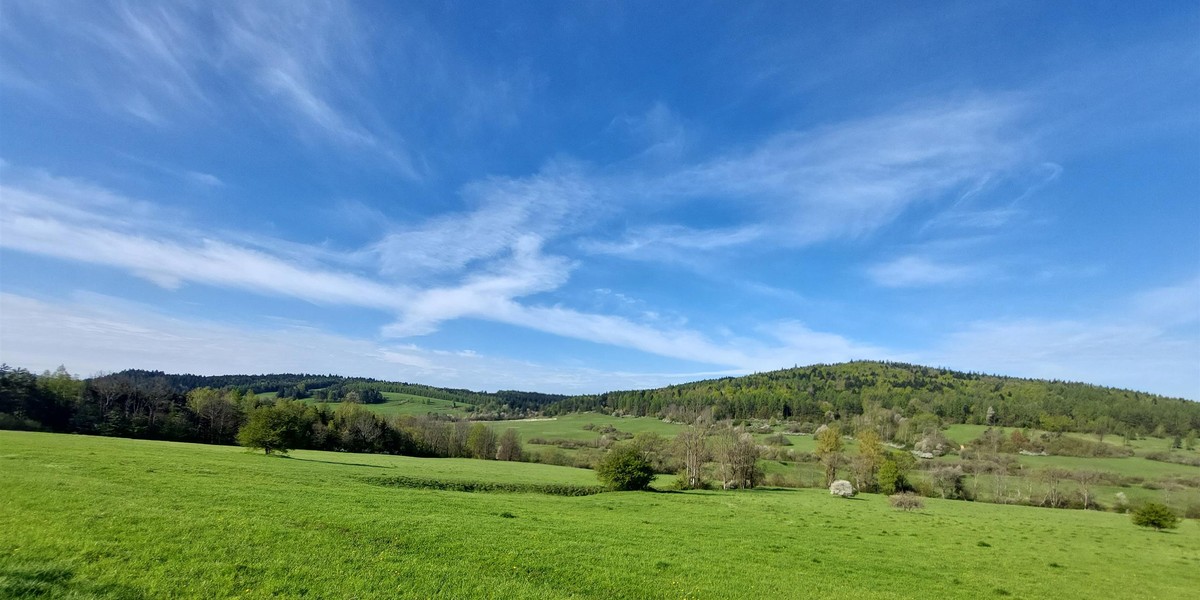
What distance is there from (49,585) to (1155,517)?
2913 inches

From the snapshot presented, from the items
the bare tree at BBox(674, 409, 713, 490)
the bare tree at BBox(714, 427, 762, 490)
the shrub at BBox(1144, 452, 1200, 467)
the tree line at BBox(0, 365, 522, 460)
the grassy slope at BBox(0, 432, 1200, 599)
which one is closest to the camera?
the grassy slope at BBox(0, 432, 1200, 599)

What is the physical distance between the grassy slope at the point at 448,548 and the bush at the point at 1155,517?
541 cm

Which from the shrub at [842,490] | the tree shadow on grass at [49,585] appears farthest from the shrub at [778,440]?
the tree shadow on grass at [49,585]

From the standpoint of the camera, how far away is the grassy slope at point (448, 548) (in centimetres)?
1370

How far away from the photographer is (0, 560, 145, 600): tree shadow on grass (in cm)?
1102

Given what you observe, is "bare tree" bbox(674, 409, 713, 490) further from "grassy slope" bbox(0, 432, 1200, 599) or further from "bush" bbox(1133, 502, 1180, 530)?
"bush" bbox(1133, 502, 1180, 530)

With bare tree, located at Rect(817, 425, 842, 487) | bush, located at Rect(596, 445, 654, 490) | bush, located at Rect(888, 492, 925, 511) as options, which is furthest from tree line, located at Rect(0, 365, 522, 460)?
bush, located at Rect(888, 492, 925, 511)

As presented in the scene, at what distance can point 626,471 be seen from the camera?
2363 inches

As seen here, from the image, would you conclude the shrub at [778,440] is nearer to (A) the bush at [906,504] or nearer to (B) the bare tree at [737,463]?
(B) the bare tree at [737,463]

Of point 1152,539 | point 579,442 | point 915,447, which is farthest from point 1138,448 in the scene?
point 579,442

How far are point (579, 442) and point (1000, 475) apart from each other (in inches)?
3806

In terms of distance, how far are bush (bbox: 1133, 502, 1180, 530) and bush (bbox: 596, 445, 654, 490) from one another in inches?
1860

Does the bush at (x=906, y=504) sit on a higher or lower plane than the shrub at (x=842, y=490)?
higher

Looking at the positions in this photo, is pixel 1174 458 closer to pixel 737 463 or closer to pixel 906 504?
pixel 906 504
